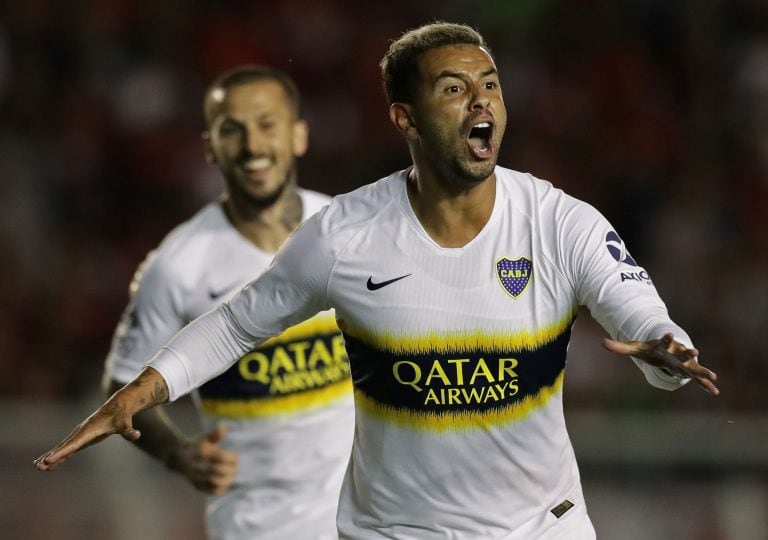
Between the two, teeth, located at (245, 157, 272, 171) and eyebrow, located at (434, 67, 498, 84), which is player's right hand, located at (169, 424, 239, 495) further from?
eyebrow, located at (434, 67, 498, 84)

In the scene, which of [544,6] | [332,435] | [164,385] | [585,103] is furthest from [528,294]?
[544,6]

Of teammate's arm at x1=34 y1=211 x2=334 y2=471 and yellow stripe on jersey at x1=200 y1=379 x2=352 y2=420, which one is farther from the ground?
teammate's arm at x1=34 y1=211 x2=334 y2=471

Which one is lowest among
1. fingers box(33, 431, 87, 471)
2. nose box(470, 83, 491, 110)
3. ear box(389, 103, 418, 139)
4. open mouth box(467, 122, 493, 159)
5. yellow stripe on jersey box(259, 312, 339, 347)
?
yellow stripe on jersey box(259, 312, 339, 347)

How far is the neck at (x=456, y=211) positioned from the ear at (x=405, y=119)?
0.18 m

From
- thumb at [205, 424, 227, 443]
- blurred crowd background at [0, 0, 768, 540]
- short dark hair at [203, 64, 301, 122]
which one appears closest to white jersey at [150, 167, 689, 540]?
thumb at [205, 424, 227, 443]

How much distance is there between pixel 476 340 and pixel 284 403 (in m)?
1.35

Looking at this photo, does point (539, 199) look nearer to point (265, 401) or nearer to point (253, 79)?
point (265, 401)

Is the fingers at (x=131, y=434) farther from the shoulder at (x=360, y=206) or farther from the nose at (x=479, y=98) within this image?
the nose at (x=479, y=98)

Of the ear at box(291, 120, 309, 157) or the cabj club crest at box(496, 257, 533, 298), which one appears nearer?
the cabj club crest at box(496, 257, 533, 298)

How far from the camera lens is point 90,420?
11.8ft

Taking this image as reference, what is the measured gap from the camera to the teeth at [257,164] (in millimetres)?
5125

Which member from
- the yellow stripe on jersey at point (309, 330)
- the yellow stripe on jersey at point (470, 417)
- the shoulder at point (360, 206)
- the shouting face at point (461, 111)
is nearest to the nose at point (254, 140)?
the yellow stripe on jersey at point (309, 330)

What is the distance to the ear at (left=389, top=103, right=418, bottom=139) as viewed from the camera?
13.1 feet

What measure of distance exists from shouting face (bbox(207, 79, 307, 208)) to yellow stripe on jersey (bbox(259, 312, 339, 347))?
49 centimetres
